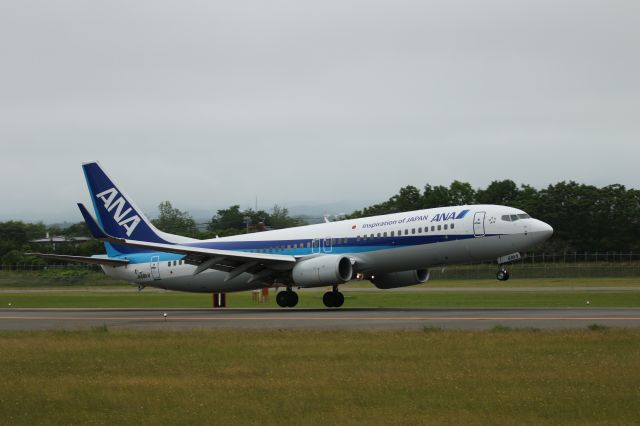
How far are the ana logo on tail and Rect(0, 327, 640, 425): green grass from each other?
23.0 metres

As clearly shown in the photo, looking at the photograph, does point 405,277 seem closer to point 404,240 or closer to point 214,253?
point 404,240

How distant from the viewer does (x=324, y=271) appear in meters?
39.0

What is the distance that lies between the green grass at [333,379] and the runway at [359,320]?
3.67 m

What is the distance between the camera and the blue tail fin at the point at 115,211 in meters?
47.3

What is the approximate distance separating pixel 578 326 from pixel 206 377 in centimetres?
1217

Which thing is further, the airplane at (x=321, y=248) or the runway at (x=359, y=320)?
the airplane at (x=321, y=248)

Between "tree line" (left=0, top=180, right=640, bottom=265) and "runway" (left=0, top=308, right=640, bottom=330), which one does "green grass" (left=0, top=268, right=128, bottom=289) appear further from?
"runway" (left=0, top=308, right=640, bottom=330)

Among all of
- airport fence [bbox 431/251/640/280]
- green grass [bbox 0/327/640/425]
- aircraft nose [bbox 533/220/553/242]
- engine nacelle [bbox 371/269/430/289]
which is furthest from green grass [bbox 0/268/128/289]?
green grass [bbox 0/327/640/425]

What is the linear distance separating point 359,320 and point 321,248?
36.0 feet

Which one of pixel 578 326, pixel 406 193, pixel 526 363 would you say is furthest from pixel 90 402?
pixel 406 193

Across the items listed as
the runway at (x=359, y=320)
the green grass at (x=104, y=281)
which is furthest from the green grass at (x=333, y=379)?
the green grass at (x=104, y=281)

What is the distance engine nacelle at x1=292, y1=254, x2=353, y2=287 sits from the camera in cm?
3891

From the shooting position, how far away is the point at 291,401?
569 inches

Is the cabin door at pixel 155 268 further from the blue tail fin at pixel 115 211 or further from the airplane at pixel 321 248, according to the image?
the blue tail fin at pixel 115 211
